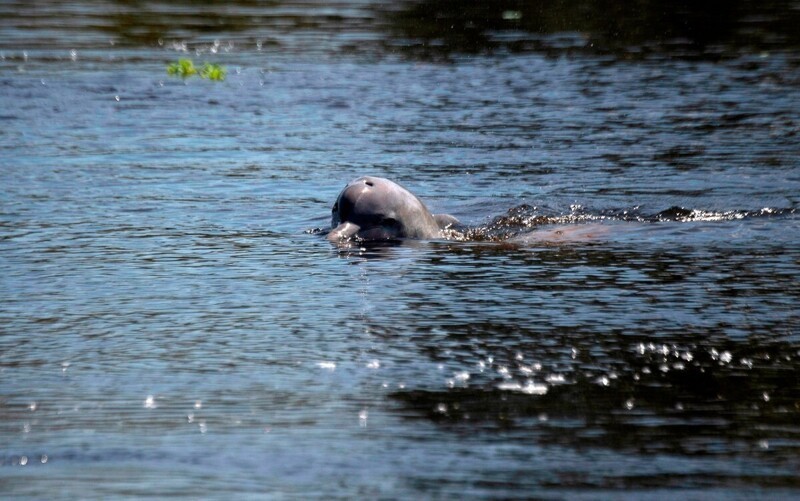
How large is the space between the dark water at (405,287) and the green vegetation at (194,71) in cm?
18

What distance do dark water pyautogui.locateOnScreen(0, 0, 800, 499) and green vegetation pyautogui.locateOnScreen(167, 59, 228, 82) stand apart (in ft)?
0.59

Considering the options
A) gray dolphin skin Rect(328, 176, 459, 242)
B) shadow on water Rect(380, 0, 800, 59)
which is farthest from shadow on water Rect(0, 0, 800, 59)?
gray dolphin skin Rect(328, 176, 459, 242)

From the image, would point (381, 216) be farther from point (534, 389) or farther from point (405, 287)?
point (534, 389)

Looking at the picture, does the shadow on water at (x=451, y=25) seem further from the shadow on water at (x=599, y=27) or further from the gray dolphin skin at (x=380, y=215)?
the gray dolphin skin at (x=380, y=215)

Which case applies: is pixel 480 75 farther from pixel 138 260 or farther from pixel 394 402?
pixel 394 402

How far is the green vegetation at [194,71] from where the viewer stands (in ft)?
48.9

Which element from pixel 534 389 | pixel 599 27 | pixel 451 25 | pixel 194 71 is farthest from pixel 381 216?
pixel 451 25

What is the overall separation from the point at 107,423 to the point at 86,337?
3.82 ft

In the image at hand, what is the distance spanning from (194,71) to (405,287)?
368 inches

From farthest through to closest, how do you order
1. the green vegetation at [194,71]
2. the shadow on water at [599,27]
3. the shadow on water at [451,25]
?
the shadow on water at [451,25], the shadow on water at [599,27], the green vegetation at [194,71]

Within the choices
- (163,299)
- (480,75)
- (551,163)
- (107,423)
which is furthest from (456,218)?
(480,75)

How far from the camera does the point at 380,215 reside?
788 cm

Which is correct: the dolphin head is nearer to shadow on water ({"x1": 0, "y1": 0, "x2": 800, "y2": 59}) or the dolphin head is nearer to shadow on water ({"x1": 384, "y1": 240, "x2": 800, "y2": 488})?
shadow on water ({"x1": 384, "y1": 240, "x2": 800, "y2": 488})

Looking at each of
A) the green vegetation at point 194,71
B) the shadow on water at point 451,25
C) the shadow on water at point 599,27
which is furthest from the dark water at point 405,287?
the shadow on water at point 451,25
